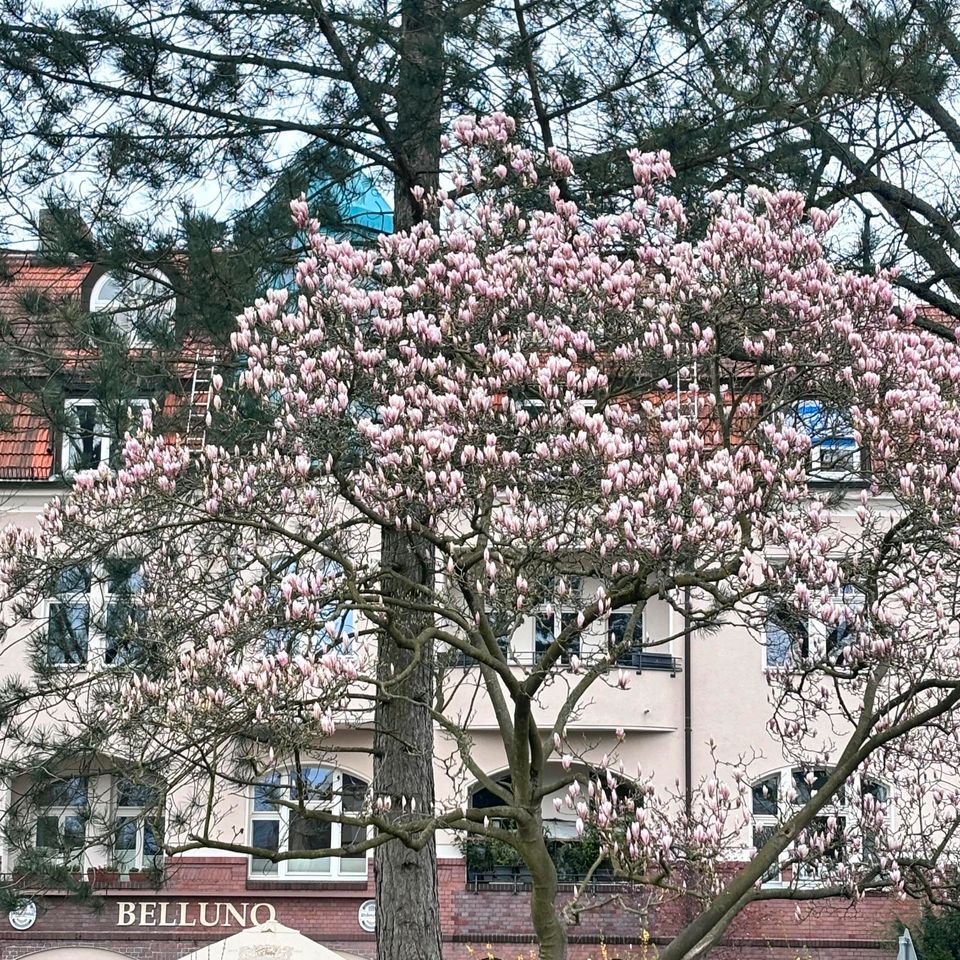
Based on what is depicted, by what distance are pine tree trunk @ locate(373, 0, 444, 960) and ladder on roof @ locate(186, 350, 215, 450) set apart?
1801 millimetres

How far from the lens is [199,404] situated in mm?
13227

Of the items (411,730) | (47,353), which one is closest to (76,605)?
(47,353)

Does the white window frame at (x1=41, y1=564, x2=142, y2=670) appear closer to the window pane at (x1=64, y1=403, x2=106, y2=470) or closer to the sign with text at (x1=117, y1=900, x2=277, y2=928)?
the window pane at (x1=64, y1=403, x2=106, y2=470)

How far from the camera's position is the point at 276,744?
9195 mm

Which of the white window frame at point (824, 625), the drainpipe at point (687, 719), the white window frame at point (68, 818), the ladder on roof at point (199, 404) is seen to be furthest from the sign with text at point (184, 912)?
the white window frame at point (824, 625)

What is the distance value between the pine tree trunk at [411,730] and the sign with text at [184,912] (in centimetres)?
1245

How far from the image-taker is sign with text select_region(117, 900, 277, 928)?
25.1m

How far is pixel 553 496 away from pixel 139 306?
5.77m

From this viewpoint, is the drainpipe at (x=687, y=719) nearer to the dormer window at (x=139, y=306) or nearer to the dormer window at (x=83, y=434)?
the dormer window at (x=139, y=306)

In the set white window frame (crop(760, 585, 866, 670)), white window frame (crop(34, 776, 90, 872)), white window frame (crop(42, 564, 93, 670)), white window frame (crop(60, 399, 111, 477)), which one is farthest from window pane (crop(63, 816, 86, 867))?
white window frame (crop(760, 585, 866, 670))

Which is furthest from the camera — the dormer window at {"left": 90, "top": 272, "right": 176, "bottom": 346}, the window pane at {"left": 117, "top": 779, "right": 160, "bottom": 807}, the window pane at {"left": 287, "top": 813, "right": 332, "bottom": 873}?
the window pane at {"left": 287, "top": 813, "right": 332, "bottom": 873}

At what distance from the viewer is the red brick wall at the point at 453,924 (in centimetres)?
2442

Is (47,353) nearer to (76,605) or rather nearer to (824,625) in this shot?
(76,605)

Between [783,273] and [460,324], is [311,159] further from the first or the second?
[783,273]
